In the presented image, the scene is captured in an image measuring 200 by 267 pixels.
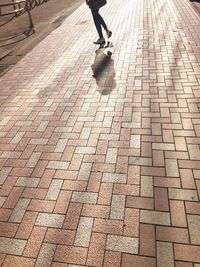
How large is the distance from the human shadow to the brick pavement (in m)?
0.05

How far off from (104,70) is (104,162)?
10.5 ft

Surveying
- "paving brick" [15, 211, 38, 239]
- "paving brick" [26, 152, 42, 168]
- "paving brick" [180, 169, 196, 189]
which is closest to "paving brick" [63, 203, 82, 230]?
"paving brick" [15, 211, 38, 239]

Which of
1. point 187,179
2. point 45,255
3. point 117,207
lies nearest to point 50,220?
point 45,255

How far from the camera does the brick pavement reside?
8.11ft

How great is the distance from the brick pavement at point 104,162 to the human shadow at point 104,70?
5 cm

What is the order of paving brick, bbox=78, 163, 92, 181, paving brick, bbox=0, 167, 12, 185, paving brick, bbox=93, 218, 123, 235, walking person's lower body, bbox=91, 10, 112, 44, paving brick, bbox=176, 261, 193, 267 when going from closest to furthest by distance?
1. paving brick, bbox=176, 261, 193, 267
2. paving brick, bbox=93, 218, 123, 235
3. paving brick, bbox=78, 163, 92, 181
4. paving brick, bbox=0, 167, 12, 185
5. walking person's lower body, bbox=91, 10, 112, 44

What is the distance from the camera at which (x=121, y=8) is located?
11672mm

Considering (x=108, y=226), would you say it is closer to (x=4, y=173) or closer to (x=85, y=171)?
(x=85, y=171)

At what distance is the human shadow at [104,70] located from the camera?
530 centimetres

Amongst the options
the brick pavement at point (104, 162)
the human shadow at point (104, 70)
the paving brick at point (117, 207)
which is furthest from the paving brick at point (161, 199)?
the human shadow at point (104, 70)

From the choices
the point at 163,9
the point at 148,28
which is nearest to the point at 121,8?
the point at 163,9

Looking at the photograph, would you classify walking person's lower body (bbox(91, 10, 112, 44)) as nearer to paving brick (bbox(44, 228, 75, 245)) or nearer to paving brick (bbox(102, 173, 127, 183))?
paving brick (bbox(102, 173, 127, 183))

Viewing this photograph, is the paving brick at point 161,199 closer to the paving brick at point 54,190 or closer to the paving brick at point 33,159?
the paving brick at point 54,190

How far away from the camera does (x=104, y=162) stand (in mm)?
3416
